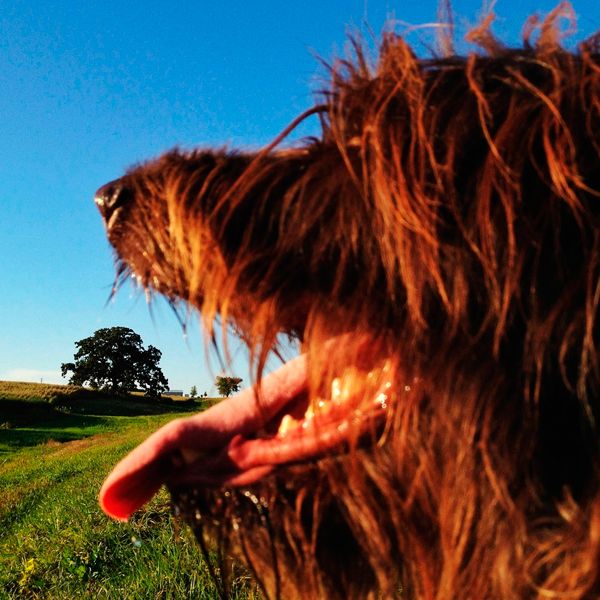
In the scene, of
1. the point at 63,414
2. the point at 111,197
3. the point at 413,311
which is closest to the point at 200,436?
the point at 111,197

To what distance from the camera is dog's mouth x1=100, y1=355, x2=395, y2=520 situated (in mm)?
1846

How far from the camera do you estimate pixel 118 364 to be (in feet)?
285

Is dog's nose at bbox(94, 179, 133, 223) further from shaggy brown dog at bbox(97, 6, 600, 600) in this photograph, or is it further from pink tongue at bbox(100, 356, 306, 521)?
pink tongue at bbox(100, 356, 306, 521)

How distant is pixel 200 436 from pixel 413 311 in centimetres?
77

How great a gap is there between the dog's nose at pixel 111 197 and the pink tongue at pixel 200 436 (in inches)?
23.0

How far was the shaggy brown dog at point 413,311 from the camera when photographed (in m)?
1.61

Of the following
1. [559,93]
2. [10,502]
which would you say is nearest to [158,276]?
[559,93]

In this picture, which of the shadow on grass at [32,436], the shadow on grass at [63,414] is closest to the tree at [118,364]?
the shadow on grass at [63,414]

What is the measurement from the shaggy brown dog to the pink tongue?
0.17 ft

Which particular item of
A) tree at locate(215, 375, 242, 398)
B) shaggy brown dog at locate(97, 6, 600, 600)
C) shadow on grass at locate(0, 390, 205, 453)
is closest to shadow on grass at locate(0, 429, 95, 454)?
shadow on grass at locate(0, 390, 205, 453)

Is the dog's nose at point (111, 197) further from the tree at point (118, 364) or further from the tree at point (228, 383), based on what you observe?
the tree at point (118, 364)

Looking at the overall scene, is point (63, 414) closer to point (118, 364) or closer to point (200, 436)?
point (118, 364)

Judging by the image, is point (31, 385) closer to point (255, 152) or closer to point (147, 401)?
point (147, 401)

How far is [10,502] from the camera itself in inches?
573
